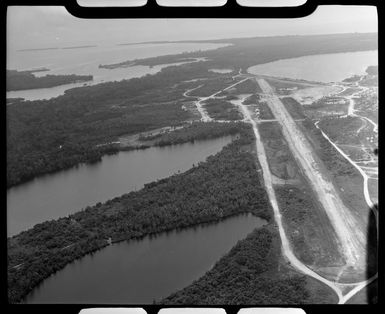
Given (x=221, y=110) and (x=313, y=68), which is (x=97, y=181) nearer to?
(x=221, y=110)

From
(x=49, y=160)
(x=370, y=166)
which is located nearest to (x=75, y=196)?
(x=49, y=160)

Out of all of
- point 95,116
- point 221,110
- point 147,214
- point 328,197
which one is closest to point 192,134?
point 221,110

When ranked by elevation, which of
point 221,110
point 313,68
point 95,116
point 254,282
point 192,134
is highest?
point 313,68

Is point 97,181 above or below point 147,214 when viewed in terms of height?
above

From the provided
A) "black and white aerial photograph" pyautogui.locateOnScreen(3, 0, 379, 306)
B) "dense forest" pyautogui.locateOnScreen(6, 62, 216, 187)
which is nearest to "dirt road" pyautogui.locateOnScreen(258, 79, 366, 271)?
"black and white aerial photograph" pyautogui.locateOnScreen(3, 0, 379, 306)

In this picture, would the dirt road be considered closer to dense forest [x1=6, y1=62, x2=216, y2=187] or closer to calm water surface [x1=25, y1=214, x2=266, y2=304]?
calm water surface [x1=25, y1=214, x2=266, y2=304]

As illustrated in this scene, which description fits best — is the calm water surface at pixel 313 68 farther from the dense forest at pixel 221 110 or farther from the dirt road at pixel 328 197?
the dirt road at pixel 328 197
